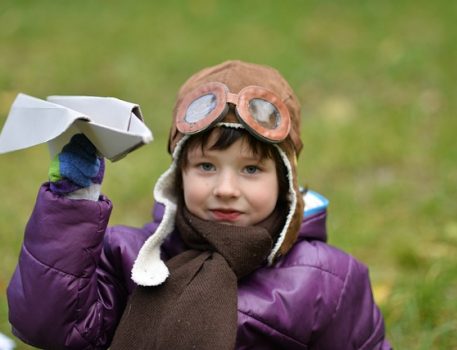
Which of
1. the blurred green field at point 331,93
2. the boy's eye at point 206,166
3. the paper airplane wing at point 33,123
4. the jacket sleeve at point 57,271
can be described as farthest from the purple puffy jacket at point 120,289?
the blurred green field at point 331,93

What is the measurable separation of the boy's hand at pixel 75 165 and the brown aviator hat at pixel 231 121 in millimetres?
324

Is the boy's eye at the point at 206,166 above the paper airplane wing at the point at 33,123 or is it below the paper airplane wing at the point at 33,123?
below

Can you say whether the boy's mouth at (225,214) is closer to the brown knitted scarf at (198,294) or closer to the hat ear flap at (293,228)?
the brown knitted scarf at (198,294)

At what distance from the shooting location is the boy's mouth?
2199 mm

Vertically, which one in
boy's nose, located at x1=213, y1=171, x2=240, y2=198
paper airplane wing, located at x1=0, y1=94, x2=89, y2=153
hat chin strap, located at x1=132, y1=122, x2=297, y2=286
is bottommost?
hat chin strap, located at x1=132, y1=122, x2=297, y2=286

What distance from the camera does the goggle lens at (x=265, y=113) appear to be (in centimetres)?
216

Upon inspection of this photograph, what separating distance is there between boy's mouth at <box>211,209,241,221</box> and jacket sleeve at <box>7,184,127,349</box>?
0.33 m

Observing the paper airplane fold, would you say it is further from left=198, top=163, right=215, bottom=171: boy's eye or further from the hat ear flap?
the hat ear flap

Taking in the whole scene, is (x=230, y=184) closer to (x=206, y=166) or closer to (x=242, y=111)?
(x=206, y=166)

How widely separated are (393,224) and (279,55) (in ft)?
7.06

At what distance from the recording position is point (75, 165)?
1922 millimetres

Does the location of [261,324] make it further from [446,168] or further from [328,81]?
[328,81]

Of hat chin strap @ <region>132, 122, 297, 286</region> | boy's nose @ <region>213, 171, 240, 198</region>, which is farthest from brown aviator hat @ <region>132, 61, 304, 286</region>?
boy's nose @ <region>213, 171, 240, 198</region>

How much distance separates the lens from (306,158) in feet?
13.8
